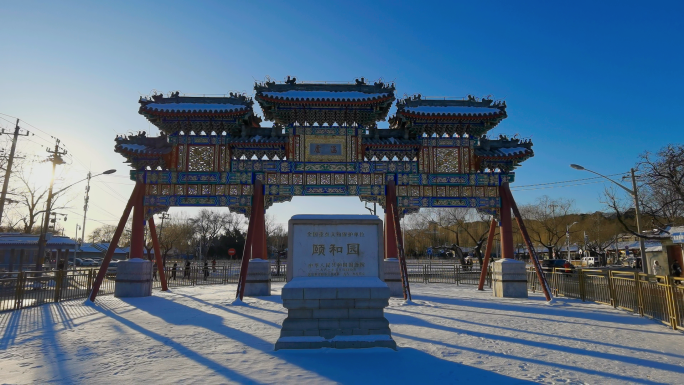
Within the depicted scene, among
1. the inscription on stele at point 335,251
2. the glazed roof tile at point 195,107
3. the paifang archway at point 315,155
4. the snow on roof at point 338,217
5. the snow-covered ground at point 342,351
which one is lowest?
the snow-covered ground at point 342,351

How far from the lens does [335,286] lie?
7.11 meters

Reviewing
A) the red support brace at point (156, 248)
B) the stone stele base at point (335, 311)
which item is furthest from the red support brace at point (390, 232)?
the red support brace at point (156, 248)

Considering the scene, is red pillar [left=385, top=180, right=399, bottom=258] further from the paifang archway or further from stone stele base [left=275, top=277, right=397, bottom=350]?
stone stele base [left=275, top=277, right=397, bottom=350]

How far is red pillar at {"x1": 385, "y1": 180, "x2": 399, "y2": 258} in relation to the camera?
16172mm

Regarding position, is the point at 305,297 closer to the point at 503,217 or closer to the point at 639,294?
the point at 639,294

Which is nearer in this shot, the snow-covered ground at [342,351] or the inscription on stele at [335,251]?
the snow-covered ground at [342,351]

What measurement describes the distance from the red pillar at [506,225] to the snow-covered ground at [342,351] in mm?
4843

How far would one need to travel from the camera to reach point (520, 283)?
53.0ft

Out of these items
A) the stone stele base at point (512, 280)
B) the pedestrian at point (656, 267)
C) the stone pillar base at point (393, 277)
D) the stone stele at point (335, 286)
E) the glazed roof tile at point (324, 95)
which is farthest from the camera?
the pedestrian at point (656, 267)

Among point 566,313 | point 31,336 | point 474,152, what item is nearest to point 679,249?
point 474,152

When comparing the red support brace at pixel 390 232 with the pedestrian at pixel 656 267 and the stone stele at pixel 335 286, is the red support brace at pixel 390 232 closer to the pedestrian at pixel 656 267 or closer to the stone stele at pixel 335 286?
the stone stele at pixel 335 286

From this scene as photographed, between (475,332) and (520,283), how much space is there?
848 cm

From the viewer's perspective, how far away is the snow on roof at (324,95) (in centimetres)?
1653

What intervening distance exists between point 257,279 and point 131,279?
509 centimetres
